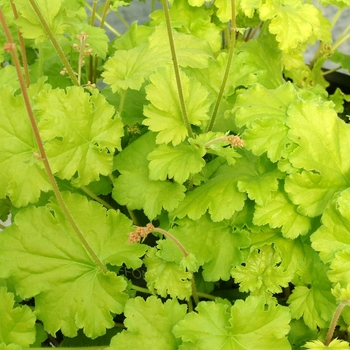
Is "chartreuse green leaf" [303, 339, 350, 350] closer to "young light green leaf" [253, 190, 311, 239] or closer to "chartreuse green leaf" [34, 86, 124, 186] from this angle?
"young light green leaf" [253, 190, 311, 239]

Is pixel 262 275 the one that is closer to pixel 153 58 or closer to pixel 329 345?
pixel 329 345

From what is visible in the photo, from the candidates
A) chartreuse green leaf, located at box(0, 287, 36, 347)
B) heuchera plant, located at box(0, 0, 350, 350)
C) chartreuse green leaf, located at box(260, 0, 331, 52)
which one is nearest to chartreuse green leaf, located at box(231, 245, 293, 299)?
heuchera plant, located at box(0, 0, 350, 350)

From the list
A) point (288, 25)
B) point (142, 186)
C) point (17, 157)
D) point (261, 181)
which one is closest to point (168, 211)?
point (142, 186)

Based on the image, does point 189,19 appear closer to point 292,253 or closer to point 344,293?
point 292,253

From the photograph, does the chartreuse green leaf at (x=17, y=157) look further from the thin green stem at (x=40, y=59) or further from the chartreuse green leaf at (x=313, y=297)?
the chartreuse green leaf at (x=313, y=297)

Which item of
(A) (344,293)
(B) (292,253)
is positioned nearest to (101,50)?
(B) (292,253)
